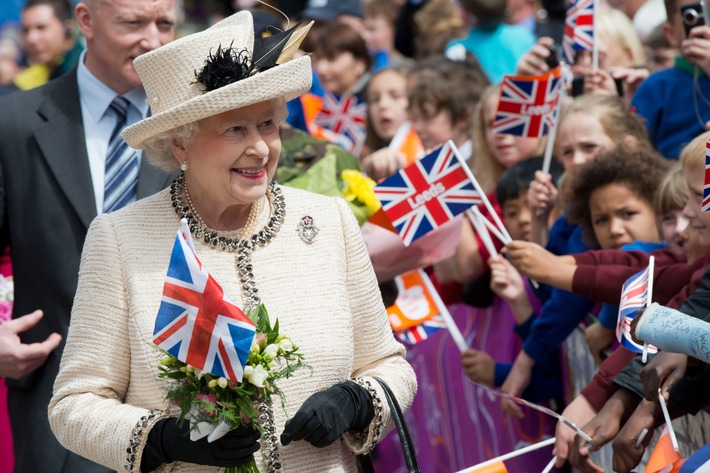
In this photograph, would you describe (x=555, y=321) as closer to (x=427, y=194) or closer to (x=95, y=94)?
(x=427, y=194)

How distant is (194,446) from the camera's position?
10.7 ft

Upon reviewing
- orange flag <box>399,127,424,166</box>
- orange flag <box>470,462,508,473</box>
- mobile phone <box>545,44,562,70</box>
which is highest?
mobile phone <box>545,44,562,70</box>

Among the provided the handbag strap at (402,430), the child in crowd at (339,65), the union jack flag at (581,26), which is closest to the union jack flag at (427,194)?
the union jack flag at (581,26)

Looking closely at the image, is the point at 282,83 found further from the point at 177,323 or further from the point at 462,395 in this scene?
the point at 462,395

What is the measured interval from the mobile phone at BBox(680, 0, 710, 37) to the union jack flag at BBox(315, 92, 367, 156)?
4.59m

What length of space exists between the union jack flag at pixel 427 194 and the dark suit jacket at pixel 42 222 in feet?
4.32

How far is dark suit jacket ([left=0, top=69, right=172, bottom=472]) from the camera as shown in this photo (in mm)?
4551

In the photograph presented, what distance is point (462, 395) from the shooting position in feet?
21.9

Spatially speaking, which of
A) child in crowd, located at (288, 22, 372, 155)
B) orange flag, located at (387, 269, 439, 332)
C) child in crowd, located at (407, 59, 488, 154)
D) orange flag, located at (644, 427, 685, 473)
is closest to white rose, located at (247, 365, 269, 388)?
orange flag, located at (644, 427, 685, 473)

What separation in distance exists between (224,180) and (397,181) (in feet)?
7.23

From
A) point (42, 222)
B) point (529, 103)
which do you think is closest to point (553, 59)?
point (529, 103)

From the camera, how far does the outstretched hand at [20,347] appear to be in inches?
173

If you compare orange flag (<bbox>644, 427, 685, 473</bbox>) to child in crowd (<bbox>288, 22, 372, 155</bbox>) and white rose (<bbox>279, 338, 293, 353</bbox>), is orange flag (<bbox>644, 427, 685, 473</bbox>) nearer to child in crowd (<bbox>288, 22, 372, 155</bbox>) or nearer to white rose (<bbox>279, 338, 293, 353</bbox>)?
white rose (<bbox>279, 338, 293, 353</bbox>)

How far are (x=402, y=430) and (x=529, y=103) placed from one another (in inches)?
126
